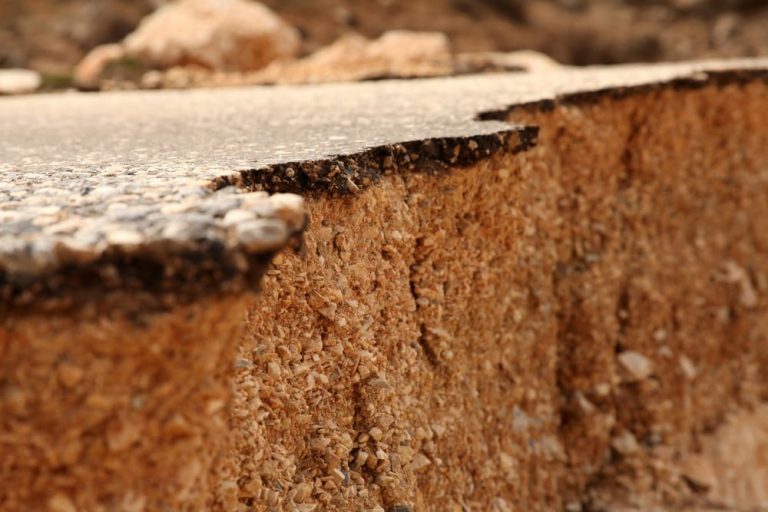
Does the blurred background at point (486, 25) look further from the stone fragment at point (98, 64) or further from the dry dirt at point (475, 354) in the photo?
the dry dirt at point (475, 354)

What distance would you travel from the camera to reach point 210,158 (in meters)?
2.04

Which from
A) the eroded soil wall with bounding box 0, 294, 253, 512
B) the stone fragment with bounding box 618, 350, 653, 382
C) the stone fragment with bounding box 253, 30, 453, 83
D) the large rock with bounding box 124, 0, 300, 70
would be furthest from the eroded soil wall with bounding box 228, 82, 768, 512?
the large rock with bounding box 124, 0, 300, 70

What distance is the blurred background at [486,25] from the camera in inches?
496

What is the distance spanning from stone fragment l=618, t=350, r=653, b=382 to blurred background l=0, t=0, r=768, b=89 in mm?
9180

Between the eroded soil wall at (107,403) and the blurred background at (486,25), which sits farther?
the blurred background at (486,25)

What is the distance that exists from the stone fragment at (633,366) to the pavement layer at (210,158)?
1068 mm

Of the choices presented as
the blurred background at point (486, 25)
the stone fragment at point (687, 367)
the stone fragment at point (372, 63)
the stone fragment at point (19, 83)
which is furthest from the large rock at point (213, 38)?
the stone fragment at point (687, 367)

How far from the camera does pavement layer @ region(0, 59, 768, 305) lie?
1.23 meters

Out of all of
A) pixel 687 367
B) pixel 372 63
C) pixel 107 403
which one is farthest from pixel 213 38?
pixel 107 403

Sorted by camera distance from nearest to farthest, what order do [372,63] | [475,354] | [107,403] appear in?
[107,403]
[475,354]
[372,63]

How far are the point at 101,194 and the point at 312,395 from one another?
2.13ft

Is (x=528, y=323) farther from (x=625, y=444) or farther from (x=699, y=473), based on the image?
(x=699, y=473)

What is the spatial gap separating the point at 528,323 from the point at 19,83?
4.56 metres

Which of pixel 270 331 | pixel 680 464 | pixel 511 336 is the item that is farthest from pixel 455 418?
pixel 680 464
